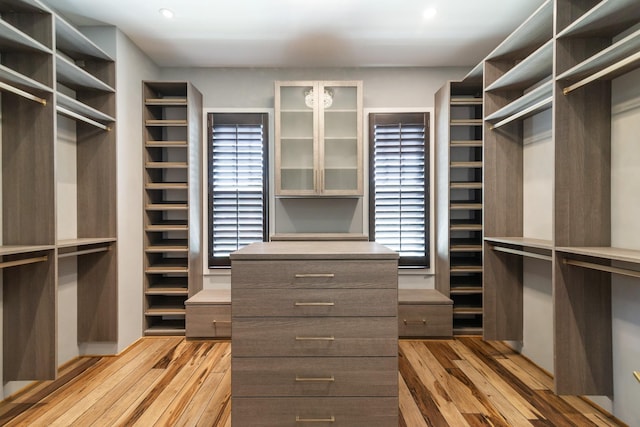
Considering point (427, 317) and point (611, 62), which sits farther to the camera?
point (427, 317)

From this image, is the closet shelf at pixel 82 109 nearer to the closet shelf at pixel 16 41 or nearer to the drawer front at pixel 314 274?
the closet shelf at pixel 16 41

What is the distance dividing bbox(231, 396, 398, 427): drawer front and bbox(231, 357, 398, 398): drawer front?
30 millimetres

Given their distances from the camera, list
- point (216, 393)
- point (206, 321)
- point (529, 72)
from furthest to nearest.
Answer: point (206, 321), point (529, 72), point (216, 393)

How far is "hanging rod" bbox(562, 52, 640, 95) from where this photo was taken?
1.51m

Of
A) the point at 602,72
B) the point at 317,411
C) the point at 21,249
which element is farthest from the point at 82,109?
the point at 602,72

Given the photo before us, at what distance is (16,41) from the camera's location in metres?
1.92

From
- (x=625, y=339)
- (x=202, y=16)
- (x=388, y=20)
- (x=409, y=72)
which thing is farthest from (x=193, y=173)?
(x=625, y=339)

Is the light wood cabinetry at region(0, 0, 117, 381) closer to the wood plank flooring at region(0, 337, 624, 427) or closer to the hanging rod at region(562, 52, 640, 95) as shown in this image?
the wood plank flooring at region(0, 337, 624, 427)

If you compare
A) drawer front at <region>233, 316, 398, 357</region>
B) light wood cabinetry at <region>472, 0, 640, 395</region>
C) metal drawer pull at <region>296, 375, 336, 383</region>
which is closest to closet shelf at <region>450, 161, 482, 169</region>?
light wood cabinetry at <region>472, 0, 640, 395</region>

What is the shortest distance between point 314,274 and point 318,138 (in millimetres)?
2020

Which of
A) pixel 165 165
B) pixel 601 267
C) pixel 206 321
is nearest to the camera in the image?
pixel 601 267

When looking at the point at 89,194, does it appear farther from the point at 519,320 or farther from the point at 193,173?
the point at 519,320

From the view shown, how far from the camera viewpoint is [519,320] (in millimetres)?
2840

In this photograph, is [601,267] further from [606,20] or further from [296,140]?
[296,140]
